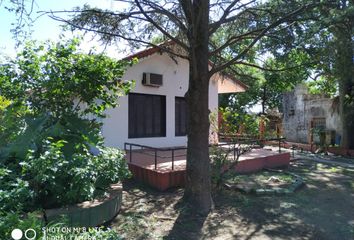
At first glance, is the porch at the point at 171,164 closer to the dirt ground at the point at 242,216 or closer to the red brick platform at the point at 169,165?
the red brick platform at the point at 169,165

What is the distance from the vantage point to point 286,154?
1247 cm

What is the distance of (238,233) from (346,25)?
5.04 m

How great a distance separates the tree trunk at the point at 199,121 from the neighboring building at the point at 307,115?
13.6 meters

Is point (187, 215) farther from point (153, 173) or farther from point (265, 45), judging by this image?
point (265, 45)

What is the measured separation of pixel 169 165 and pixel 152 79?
4.18 m

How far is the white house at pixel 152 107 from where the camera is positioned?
38.7 feet

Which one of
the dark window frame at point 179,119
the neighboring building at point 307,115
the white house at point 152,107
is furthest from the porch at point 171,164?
the neighboring building at point 307,115

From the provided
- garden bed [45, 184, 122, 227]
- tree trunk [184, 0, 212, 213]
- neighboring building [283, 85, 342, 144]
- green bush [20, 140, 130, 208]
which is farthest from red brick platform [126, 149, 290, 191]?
neighboring building [283, 85, 342, 144]

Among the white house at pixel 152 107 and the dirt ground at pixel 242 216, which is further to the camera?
the white house at pixel 152 107

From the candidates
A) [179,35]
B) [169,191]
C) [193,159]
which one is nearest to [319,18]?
[179,35]

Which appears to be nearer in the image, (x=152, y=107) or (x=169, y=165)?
(x=169, y=165)

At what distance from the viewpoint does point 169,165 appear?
9430mm

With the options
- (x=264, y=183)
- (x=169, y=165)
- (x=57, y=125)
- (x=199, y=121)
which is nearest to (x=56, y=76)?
(x=57, y=125)

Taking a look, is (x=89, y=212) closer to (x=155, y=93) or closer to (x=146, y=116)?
(x=146, y=116)
